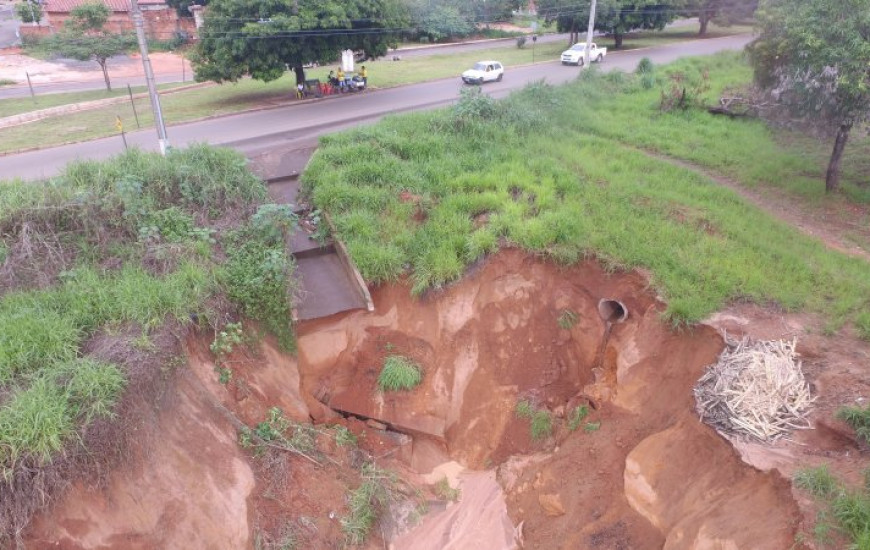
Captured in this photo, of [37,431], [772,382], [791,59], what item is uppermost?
[791,59]

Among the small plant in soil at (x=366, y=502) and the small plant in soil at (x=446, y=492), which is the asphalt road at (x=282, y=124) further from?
the small plant in soil at (x=446, y=492)

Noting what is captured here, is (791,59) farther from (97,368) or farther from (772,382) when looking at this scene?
(97,368)

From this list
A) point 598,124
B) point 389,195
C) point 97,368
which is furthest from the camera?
point 598,124

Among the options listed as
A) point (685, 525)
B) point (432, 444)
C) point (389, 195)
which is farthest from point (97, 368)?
point (685, 525)

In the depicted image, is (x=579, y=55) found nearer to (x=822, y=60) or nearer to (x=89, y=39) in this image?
(x=822, y=60)

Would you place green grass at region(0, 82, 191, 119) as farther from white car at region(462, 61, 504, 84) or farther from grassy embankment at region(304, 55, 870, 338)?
grassy embankment at region(304, 55, 870, 338)

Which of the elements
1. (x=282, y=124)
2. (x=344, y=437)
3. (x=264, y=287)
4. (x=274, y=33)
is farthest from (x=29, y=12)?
(x=344, y=437)
